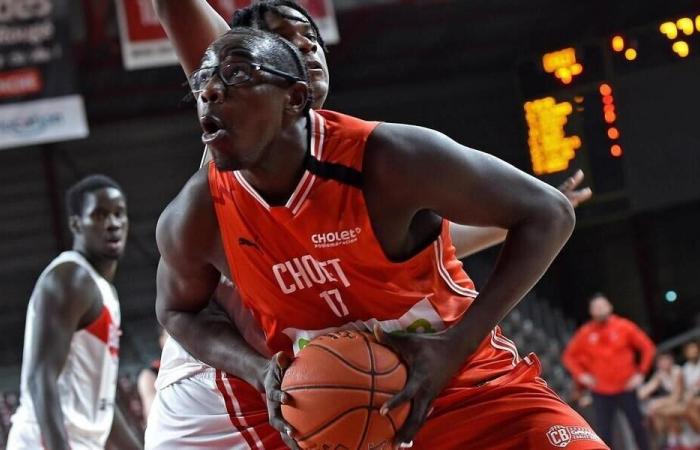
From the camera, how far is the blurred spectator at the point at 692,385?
12.2m

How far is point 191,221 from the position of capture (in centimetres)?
317

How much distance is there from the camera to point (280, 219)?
304 centimetres

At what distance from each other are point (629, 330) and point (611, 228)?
6670mm

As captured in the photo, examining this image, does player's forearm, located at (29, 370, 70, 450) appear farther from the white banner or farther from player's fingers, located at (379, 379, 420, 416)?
the white banner

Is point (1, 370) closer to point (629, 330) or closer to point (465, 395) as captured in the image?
point (629, 330)

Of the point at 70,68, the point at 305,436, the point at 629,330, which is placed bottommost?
the point at 629,330

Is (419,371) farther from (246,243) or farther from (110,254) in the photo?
(110,254)

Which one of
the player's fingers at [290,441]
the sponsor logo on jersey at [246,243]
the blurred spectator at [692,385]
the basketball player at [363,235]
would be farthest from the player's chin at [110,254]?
the blurred spectator at [692,385]

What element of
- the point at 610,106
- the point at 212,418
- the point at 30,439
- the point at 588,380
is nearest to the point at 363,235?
the point at 212,418

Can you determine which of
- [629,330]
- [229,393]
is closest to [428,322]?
[229,393]

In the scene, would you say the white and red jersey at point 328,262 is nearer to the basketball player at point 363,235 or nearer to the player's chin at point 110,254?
the basketball player at point 363,235

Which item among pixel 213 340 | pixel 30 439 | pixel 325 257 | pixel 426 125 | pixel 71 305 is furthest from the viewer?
pixel 426 125

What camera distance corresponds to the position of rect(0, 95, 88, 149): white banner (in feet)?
38.6

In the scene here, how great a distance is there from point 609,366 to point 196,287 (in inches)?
323
